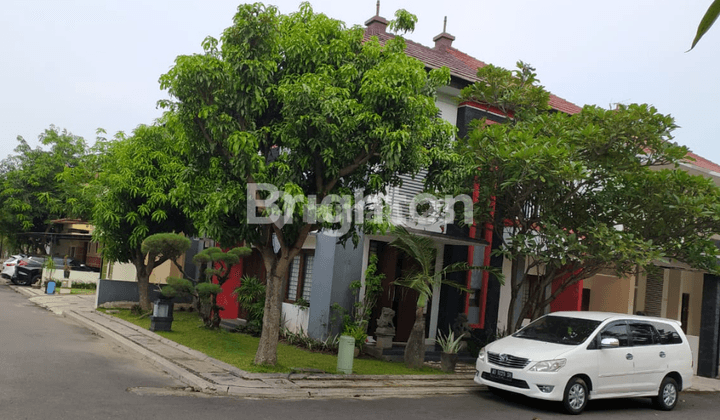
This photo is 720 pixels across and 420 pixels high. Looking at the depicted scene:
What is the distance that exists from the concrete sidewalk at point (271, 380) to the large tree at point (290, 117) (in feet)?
3.51

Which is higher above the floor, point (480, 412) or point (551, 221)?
point (551, 221)

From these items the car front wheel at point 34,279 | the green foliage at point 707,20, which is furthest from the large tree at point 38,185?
the green foliage at point 707,20

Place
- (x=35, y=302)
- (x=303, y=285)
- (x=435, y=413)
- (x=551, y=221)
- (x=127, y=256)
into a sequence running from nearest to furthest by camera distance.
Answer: (x=435, y=413)
(x=551, y=221)
(x=303, y=285)
(x=127, y=256)
(x=35, y=302)

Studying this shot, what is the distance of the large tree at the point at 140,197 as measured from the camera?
17891mm

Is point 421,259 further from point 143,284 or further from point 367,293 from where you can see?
point 143,284

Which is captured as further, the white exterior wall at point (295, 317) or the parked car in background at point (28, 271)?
the parked car in background at point (28, 271)

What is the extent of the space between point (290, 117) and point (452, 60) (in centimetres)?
986

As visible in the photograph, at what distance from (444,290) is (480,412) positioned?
21.7ft

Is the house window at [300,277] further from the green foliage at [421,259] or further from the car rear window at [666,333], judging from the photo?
the car rear window at [666,333]

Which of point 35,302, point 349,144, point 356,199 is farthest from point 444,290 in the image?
point 35,302

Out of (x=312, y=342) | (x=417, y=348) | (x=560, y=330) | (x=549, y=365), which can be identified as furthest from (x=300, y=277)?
(x=549, y=365)

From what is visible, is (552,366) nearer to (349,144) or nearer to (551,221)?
(551,221)

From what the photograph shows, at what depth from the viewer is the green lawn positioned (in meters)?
11.4

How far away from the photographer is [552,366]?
976cm
